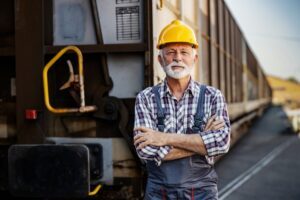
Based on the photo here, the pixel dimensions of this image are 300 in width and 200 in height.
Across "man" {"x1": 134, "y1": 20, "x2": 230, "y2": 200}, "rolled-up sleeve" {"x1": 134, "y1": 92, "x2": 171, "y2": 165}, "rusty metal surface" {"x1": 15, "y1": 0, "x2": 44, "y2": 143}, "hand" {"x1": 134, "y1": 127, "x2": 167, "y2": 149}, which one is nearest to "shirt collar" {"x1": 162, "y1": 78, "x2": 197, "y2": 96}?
"man" {"x1": 134, "y1": 20, "x2": 230, "y2": 200}

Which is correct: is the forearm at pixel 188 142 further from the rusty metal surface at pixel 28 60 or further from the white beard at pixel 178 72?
the rusty metal surface at pixel 28 60

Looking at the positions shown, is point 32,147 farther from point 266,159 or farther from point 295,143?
point 295,143

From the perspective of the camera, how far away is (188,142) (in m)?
2.40

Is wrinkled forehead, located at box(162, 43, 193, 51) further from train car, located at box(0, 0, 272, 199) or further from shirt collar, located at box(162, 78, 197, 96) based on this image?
train car, located at box(0, 0, 272, 199)

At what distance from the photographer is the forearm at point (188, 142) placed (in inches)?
94.4

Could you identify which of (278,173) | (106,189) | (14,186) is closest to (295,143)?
(278,173)

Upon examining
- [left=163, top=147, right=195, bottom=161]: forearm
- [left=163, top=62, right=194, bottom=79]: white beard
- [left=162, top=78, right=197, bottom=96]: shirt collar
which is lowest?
[left=163, top=147, right=195, bottom=161]: forearm

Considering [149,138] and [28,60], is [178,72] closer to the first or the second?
[149,138]

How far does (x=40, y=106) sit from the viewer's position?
3742mm

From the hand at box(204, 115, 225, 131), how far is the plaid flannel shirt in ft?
0.07

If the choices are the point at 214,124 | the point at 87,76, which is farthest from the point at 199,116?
the point at 87,76

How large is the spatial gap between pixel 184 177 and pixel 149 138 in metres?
0.30

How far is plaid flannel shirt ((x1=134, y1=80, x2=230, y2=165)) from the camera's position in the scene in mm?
2432

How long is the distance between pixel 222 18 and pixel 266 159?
3282mm
